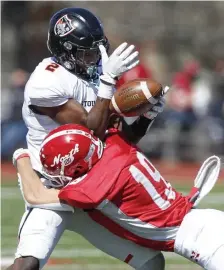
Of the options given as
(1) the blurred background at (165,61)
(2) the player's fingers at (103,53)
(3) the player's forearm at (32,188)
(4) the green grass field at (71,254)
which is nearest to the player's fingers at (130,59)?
(2) the player's fingers at (103,53)

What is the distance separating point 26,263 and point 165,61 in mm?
11932

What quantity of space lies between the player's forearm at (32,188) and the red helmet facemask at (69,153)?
0.12 m

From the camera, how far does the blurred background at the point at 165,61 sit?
13.1m

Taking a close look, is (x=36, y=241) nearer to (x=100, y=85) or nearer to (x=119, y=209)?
(x=119, y=209)

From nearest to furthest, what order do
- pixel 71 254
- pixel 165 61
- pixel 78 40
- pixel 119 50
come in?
1. pixel 119 50
2. pixel 78 40
3. pixel 71 254
4. pixel 165 61

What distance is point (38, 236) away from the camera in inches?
177

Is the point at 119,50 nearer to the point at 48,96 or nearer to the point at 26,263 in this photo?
the point at 48,96

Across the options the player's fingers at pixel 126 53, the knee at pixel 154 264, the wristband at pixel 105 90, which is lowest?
the knee at pixel 154 264

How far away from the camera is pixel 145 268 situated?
485cm

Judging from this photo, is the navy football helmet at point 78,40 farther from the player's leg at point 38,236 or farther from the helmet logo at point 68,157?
the player's leg at point 38,236

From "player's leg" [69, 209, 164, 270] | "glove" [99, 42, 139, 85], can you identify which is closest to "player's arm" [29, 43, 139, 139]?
"glove" [99, 42, 139, 85]

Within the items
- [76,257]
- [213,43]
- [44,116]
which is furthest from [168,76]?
[44,116]

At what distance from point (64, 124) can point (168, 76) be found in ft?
35.4

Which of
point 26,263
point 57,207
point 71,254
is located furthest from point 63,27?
point 71,254
